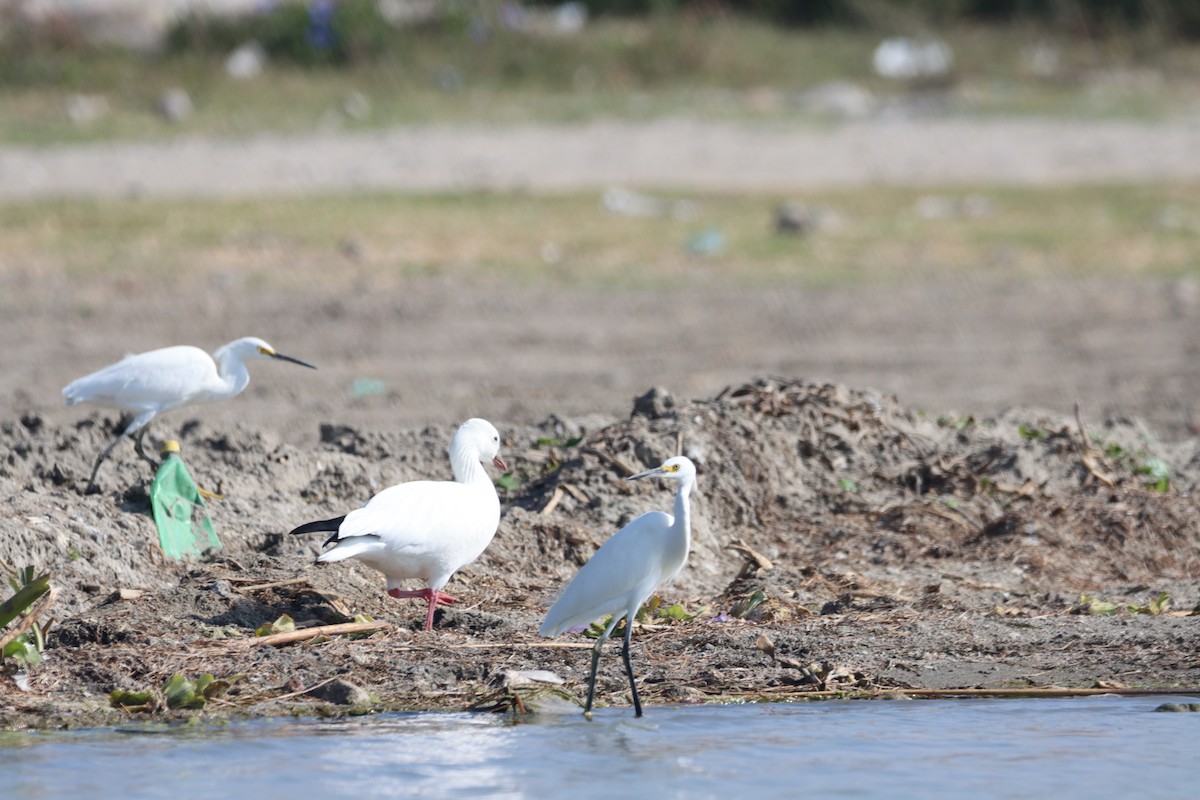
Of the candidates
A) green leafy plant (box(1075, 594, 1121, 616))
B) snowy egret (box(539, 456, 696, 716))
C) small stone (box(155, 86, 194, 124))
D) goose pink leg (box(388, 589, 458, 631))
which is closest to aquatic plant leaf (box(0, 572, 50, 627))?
goose pink leg (box(388, 589, 458, 631))

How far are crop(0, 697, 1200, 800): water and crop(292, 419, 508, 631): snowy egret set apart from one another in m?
0.60

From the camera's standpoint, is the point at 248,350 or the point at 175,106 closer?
the point at 248,350

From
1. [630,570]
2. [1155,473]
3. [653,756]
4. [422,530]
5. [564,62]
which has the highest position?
[564,62]

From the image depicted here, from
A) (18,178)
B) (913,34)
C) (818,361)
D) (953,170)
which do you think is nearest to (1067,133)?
(953,170)

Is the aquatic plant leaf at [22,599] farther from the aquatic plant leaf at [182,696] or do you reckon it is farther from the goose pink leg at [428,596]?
the goose pink leg at [428,596]

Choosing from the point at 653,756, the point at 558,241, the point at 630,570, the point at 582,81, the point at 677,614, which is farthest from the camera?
the point at 582,81

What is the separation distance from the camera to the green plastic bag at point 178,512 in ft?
22.1

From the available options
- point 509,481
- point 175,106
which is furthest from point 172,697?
point 175,106

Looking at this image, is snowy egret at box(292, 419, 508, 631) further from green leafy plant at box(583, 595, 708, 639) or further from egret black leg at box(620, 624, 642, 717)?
egret black leg at box(620, 624, 642, 717)

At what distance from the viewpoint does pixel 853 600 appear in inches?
269

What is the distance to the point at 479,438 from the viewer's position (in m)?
6.61

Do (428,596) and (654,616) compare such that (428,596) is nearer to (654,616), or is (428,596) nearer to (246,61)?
(654,616)

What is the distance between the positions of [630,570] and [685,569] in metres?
1.54

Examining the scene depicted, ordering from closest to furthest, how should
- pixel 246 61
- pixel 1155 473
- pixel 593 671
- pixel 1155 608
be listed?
pixel 593 671 → pixel 1155 608 → pixel 1155 473 → pixel 246 61
